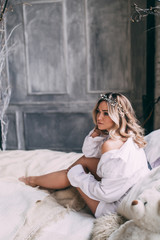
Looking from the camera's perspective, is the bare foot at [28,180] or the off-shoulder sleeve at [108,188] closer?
the off-shoulder sleeve at [108,188]

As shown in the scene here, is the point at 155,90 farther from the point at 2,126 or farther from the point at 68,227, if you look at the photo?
the point at 68,227

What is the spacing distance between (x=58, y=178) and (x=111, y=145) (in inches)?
18.1

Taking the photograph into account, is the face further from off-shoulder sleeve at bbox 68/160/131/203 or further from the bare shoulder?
off-shoulder sleeve at bbox 68/160/131/203

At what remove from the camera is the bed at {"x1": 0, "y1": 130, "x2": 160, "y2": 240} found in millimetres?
1162

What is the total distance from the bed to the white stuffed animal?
186 millimetres

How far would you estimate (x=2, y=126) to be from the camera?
352 centimetres

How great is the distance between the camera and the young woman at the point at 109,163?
136cm

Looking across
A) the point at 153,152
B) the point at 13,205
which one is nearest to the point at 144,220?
the point at 13,205

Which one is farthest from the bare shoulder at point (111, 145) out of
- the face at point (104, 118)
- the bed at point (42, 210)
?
the bed at point (42, 210)

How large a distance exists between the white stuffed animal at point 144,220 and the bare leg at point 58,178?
726 millimetres

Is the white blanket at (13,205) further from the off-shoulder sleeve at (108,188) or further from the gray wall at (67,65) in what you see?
the gray wall at (67,65)

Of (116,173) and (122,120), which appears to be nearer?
(116,173)

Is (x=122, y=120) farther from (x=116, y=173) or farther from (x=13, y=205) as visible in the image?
(x=13, y=205)

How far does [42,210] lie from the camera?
139 cm
